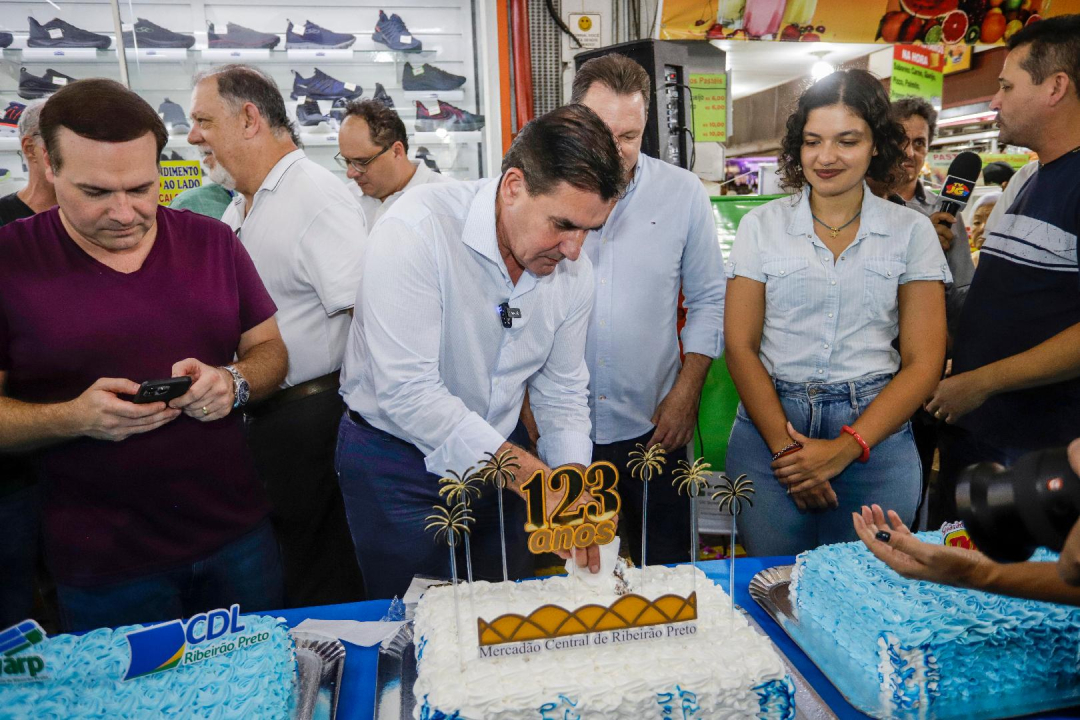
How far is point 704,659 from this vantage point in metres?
1.24

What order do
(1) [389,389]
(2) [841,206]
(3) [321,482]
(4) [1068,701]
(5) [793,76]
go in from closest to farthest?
1. (4) [1068,701]
2. (1) [389,389]
3. (2) [841,206]
4. (3) [321,482]
5. (5) [793,76]

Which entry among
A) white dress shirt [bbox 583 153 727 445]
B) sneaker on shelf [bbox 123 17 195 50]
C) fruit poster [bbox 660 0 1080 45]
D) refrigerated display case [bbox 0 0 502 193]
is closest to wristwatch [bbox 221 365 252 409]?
white dress shirt [bbox 583 153 727 445]

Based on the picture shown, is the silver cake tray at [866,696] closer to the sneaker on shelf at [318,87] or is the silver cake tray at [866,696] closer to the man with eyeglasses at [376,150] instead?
the man with eyeglasses at [376,150]

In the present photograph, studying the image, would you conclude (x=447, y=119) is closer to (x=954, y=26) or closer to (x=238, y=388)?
(x=238, y=388)

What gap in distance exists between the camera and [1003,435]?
84.8 inches

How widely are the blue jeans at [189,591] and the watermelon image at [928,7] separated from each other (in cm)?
521

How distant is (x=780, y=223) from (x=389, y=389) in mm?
1207

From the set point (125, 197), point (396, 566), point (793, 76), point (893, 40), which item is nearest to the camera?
point (125, 197)

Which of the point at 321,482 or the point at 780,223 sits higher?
the point at 780,223

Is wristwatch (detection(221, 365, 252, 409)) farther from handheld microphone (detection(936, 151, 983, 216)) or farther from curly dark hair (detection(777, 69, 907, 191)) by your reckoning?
handheld microphone (detection(936, 151, 983, 216))

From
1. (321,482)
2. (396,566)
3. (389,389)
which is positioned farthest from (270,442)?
(389,389)

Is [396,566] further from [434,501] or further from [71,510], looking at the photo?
[71,510]

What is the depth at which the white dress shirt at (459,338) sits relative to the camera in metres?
1.65

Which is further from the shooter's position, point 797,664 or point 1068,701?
point 797,664
